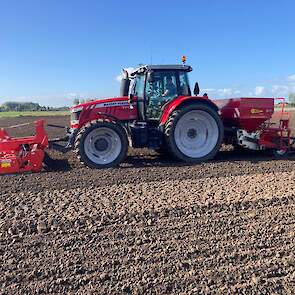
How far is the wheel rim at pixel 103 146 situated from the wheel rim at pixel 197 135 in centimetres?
143

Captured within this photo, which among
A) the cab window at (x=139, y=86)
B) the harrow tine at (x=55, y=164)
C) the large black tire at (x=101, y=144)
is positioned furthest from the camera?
the cab window at (x=139, y=86)

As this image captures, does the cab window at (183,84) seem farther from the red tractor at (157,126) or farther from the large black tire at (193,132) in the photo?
the large black tire at (193,132)

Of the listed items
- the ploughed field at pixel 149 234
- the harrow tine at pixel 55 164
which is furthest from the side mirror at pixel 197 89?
the harrow tine at pixel 55 164

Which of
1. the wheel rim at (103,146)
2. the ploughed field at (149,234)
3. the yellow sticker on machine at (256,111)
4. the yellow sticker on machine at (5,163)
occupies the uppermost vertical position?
the yellow sticker on machine at (256,111)

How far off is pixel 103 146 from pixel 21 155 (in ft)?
5.62

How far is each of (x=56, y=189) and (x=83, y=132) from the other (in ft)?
6.19

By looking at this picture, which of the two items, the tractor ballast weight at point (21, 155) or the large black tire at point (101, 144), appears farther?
the large black tire at point (101, 144)

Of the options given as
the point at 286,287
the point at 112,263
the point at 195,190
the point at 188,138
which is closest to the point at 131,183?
the point at 195,190

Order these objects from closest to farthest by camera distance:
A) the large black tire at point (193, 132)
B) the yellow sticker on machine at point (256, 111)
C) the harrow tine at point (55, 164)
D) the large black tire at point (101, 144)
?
the large black tire at point (101, 144)
the harrow tine at point (55, 164)
the large black tire at point (193, 132)
the yellow sticker on machine at point (256, 111)

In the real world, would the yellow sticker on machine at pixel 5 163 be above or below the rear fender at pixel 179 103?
below

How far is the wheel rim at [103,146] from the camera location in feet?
27.2

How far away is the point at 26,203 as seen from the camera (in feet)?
18.8

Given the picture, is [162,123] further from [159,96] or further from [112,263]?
[112,263]

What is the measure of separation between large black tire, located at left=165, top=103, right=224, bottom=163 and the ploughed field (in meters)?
1.40
